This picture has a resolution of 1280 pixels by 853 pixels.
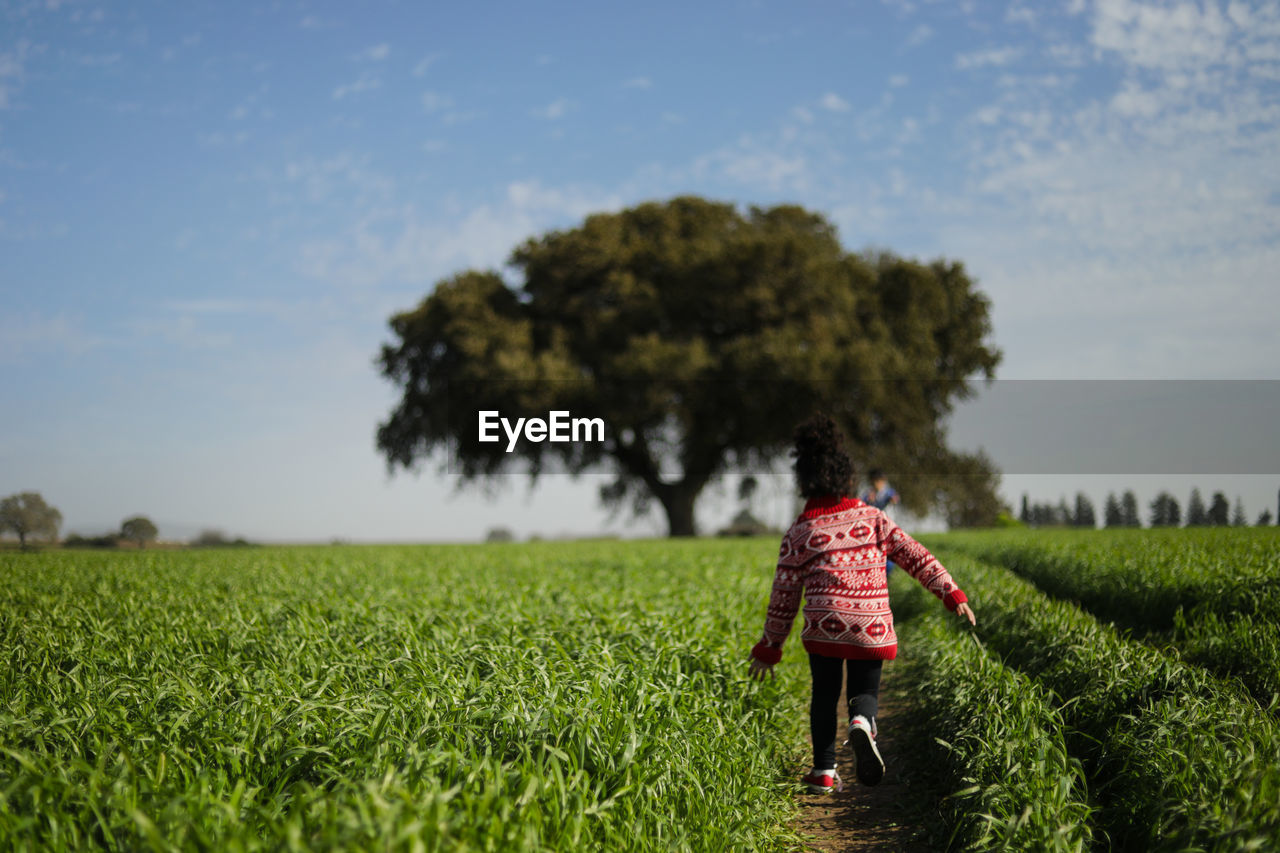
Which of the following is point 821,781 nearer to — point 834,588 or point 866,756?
point 866,756

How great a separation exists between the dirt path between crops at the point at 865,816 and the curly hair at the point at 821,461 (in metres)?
1.82

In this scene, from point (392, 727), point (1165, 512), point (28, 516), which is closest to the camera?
point (392, 727)

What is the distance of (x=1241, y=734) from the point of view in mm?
4043

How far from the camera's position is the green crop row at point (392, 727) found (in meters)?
2.61

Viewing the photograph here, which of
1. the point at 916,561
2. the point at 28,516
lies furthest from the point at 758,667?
the point at 28,516

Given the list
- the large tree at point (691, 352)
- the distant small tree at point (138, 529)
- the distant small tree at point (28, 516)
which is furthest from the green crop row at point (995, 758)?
the large tree at point (691, 352)

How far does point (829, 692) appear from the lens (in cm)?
473

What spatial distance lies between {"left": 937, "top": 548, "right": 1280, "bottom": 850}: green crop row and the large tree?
71.8 feet

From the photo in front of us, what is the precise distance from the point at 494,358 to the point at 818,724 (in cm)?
2492

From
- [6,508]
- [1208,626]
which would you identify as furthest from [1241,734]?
[6,508]

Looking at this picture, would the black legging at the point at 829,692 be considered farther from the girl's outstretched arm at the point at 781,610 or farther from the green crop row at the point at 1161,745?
the green crop row at the point at 1161,745

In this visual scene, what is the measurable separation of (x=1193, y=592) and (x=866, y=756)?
6.39 m

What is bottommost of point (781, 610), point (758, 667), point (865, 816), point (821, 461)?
point (865, 816)

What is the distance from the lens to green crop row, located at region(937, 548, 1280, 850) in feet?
10.4
